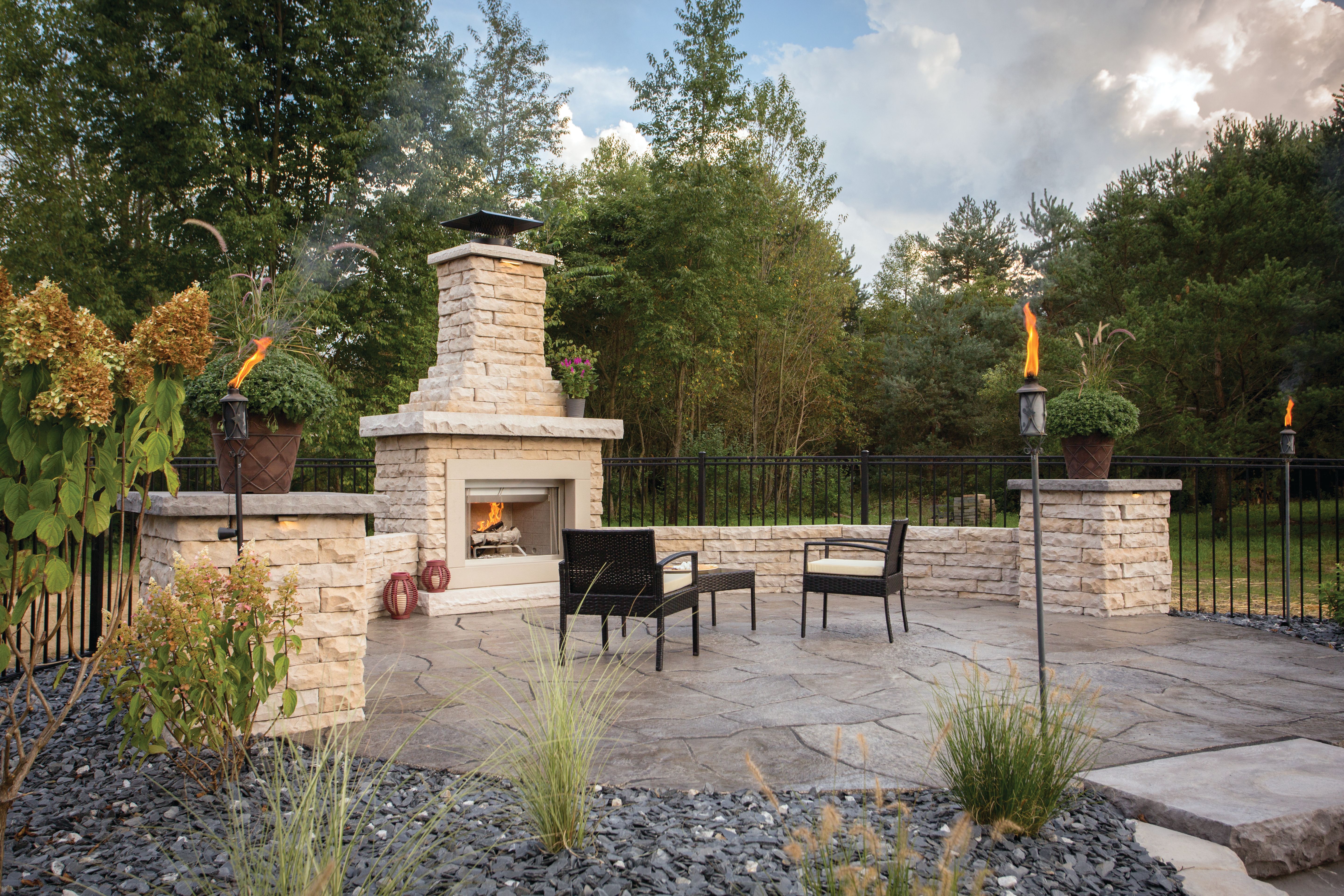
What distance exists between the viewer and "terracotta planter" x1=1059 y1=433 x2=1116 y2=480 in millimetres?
6508

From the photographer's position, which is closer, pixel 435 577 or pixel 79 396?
pixel 79 396

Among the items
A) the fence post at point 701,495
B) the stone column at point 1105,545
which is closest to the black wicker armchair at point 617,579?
the fence post at point 701,495

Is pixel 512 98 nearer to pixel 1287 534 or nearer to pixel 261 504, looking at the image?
pixel 261 504

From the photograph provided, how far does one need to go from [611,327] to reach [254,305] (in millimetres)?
10668

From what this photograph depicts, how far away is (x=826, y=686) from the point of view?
423 centimetres

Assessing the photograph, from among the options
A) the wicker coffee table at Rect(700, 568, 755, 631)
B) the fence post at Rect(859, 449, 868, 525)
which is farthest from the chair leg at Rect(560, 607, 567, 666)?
the fence post at Rect(859, 449, 868, 525)

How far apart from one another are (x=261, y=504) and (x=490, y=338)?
4.01 metres

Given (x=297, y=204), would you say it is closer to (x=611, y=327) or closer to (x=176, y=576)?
(x=611, y=327)

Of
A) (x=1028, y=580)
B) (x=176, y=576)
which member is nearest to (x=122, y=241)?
(x=176, y=576)

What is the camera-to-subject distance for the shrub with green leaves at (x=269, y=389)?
3.77m

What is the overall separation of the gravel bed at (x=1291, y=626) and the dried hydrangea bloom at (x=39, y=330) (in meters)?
6.91

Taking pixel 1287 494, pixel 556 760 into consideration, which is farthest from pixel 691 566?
pixel 1287 494

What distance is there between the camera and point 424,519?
22.0ft

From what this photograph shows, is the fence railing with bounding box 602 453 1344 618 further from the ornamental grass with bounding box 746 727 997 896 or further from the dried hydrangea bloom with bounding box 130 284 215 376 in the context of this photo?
the dried hydrangea bloom with bounding box 130 284 215 376
